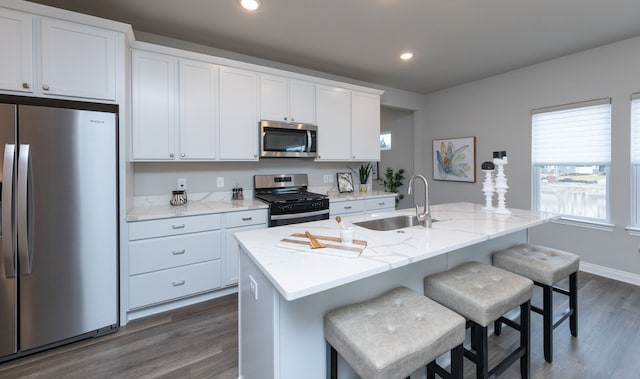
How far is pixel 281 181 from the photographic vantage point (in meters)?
3.61

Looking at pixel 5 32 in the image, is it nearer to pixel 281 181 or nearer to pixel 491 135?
pixel 281 181

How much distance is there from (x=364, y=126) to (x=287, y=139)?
1273 mm

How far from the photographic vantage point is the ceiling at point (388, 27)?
7.77 feet

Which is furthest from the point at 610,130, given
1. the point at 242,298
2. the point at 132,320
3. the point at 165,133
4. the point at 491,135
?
the point at 132,320

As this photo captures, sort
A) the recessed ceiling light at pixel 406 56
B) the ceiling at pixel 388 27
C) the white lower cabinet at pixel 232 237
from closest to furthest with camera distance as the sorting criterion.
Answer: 1. the ceiling at pixel 388 27
2. the white lower cabinet at pixel 232 237
3. the recessed ceiling light at pixel 406 56

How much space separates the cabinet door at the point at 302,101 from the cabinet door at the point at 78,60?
68.7 inches

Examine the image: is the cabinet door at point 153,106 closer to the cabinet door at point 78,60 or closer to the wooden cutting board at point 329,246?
the cabinet door at point 78,60

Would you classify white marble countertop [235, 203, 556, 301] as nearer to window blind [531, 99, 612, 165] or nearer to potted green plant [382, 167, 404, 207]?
window blind [531, 99, 612, 165]

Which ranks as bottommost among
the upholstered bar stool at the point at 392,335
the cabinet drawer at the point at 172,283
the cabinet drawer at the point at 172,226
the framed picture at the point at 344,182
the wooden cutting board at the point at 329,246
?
the cabinet drawer at the point at 172,283

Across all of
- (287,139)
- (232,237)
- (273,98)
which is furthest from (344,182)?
(232,237)

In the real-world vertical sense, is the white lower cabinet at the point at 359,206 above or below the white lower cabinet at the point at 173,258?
above

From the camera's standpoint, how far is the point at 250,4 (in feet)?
7.55

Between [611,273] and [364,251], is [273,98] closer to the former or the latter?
[364,251]

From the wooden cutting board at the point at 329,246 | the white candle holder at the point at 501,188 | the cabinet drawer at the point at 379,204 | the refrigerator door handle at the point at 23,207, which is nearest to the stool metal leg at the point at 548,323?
the white candle holder at the point at 501,188
